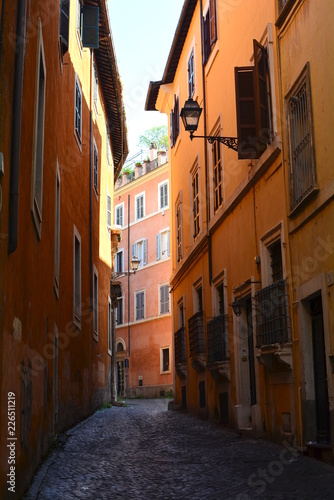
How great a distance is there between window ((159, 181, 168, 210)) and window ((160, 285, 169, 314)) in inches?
180

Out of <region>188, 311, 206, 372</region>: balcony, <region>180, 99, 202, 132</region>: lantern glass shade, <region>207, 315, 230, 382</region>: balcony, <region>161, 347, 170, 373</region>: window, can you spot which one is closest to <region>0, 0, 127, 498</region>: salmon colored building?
<region>180, 99, 202, 132</region>: lantern glass shade

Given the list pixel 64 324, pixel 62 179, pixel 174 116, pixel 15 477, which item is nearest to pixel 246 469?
pixel 15 477

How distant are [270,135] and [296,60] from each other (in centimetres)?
139

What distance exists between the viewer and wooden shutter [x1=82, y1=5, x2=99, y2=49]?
16.7m

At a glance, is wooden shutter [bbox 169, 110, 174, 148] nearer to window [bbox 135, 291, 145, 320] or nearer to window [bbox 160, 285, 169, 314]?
window [bbox 160, 285, 169, 314]

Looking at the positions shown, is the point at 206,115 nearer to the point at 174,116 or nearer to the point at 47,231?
the point at 174,116

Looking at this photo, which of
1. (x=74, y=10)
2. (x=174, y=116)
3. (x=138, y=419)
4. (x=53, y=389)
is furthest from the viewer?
(x=174, y=116)

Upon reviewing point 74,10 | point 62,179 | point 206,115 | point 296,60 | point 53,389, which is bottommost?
point 53,389

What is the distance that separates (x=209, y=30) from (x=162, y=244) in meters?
23.5

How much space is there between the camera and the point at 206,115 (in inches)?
633

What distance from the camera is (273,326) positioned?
Answer: 9844mm

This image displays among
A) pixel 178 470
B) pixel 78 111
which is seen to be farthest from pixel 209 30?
pixel 178 470

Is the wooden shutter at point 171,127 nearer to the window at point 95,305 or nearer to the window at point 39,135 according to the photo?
the window at point 95,305

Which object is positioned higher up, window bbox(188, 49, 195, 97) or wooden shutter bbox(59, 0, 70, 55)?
window bbox(188, 49, 195, 97)
